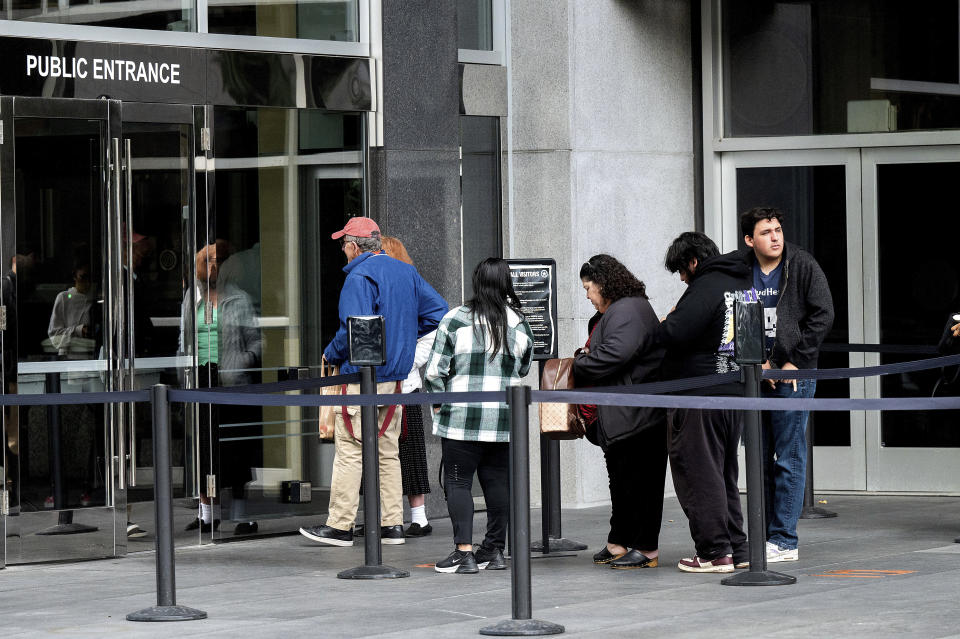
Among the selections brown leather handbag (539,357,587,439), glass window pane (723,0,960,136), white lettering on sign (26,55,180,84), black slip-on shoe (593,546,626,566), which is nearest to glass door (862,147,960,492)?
glass window pane (723,0,960,136)

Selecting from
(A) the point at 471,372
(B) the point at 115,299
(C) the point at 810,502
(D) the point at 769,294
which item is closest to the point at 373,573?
(A) the point at 471,372

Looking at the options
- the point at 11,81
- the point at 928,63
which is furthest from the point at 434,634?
the point at 928,63

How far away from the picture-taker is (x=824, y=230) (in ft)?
41.4

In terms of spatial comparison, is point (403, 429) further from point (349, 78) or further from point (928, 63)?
point (928, 63)

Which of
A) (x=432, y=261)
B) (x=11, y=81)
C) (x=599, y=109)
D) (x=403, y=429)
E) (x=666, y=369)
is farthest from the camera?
(x=599, y=109)

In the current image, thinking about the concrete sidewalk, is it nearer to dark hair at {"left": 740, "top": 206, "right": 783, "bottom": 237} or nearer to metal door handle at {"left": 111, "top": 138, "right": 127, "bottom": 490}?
metal door handle at {"left": 111, "top": 138, "right": 127, "bottom": 490}

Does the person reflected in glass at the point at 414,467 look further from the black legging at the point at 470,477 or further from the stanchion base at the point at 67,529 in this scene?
the stanchion base at the point at 67,529

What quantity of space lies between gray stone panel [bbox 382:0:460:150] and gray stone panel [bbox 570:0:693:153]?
37.7 inches

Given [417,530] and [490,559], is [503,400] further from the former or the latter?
[417,530]

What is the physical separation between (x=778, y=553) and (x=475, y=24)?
4716 millimetres

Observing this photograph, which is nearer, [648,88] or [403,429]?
[403,429]

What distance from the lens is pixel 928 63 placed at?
1216 centimetres

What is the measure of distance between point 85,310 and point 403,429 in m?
2.02

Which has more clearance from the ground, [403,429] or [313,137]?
[313,137]
